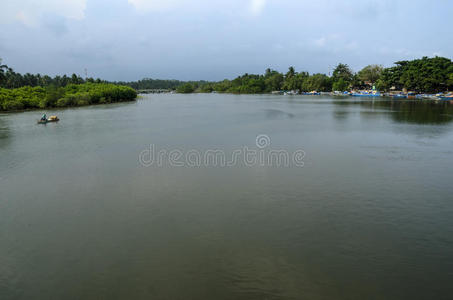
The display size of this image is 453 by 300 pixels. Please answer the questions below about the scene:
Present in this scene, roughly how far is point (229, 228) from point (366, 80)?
109 meters

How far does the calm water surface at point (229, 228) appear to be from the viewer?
733 cm

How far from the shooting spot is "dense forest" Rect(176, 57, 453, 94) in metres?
71.9

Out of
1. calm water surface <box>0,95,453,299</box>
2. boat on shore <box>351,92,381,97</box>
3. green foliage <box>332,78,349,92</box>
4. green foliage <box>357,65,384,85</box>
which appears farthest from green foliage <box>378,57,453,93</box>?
calm water surface <box>0,95,453,299</box>

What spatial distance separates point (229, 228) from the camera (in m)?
9.98

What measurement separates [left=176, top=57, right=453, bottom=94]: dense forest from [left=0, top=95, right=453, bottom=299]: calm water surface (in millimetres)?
64593

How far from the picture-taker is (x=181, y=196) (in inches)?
501

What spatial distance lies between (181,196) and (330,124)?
24.7 metres

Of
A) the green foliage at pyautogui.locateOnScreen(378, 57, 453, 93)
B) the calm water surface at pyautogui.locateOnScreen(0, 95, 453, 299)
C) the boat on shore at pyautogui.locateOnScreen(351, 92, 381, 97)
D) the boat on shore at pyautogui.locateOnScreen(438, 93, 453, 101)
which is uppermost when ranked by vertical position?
the green foliage at pyautogui.locateOnScreen(378, 57, 453, 93)

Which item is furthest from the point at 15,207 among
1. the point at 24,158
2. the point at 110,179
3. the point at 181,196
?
the point at 24,158

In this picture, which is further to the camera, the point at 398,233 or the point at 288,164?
the point at 288,164

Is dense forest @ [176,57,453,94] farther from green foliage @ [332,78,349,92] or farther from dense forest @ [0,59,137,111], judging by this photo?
dense forest @ [0,59,137,111]

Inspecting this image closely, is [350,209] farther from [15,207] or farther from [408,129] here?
[408,129]

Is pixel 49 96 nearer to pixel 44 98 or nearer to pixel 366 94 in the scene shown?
pixel 44 98

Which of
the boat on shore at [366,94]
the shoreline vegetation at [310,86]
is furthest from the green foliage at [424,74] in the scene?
the boat on shore at [366,94]
